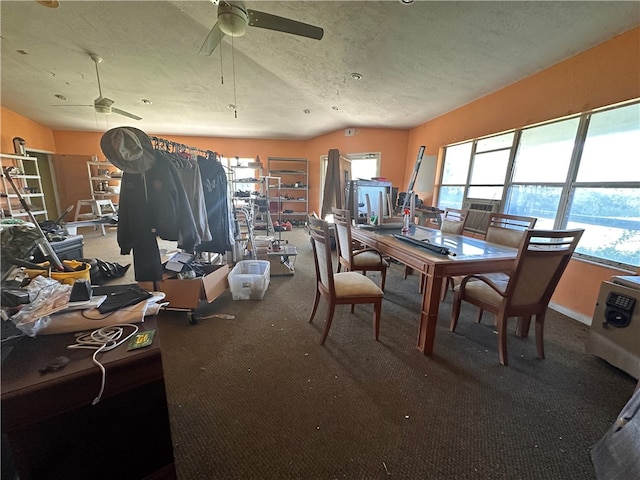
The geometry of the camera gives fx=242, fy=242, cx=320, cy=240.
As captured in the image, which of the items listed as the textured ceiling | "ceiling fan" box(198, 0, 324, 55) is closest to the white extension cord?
"ceiling fan" box(198, 0, 324, 55)

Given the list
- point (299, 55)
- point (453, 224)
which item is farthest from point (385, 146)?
point (453, 224)

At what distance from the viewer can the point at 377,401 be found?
145cm

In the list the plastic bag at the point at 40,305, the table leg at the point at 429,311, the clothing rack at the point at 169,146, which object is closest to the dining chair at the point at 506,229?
the table leg at the point at 429,311

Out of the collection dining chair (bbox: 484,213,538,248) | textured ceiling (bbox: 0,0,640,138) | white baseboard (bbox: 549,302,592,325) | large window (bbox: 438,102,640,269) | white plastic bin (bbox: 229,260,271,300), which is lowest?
white baseboard (bbox: 549,302,592,325)

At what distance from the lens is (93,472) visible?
0.80 m

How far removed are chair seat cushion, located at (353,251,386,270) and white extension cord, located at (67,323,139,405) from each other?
1.93 m

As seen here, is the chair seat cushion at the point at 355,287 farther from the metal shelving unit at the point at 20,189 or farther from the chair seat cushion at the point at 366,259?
the metal shelving unit at the point at 20,189

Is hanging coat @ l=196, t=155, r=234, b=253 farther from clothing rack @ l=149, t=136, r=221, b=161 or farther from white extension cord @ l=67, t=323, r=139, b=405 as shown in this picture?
white extension cord @ l=67, t=323, r=139, b=405

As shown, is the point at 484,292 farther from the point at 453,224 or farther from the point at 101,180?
the point at 101,180

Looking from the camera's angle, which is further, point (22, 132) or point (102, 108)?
point (22, 132)

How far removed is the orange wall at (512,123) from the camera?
220 cm

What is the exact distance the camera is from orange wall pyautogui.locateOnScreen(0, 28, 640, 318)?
220 cm

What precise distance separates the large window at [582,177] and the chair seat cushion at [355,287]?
2290 millimetres

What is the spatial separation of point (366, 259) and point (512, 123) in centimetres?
272
